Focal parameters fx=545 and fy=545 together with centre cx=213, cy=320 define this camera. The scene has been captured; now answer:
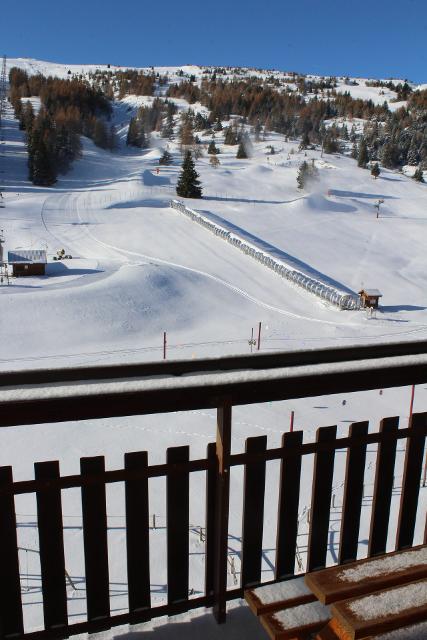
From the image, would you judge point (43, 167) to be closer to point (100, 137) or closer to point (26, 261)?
point (100, 137)

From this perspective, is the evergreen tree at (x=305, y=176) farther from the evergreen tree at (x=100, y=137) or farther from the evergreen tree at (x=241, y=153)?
the evergreen tree at (x=100, y=137)

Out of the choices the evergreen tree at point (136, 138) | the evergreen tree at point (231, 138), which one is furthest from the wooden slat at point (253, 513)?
the evergreen tree at point (136, 138)

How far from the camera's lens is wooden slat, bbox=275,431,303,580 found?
1.69 meters

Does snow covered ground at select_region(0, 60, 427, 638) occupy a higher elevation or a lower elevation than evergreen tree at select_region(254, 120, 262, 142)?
lower

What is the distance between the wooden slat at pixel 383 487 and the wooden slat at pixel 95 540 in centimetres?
92

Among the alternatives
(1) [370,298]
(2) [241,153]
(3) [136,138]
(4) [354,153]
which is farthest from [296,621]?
(3) [136,138]

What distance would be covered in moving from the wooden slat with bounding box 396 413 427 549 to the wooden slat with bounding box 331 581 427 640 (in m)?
0.62

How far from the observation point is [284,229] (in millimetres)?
29453

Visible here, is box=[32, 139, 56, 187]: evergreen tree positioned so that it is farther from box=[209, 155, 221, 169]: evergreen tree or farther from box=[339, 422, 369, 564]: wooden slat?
box=[339, 422, 369, 564]: wooden slat

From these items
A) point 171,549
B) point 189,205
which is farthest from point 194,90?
point 171,549

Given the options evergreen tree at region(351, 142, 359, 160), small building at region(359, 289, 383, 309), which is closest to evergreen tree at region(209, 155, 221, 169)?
evergreen tree at region(351, 142, 359, 160)

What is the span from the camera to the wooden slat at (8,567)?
142 cm

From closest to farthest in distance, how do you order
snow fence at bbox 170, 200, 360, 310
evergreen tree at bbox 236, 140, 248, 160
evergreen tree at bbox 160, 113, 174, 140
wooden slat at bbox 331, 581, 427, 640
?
wooden slat at bbox 331, 581, 427, 640
snow fence at bbox 170, 200, 360, 310
evergreen tree at bbox 236, 140, 248, 160
evergreen tree at bbox 160, 113, 174, 140

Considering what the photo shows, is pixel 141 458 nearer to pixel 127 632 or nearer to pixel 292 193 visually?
pixel 127 632
